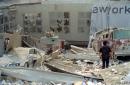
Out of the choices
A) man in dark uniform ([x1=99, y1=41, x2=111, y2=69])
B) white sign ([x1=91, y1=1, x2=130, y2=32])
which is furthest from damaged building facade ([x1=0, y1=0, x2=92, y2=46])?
man in dark uniform ([x1=99, y1=41, x2=111, y2=69])

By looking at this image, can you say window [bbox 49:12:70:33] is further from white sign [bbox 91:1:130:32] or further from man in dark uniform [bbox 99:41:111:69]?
man in dark uniform [bbox 99:41:111:69]

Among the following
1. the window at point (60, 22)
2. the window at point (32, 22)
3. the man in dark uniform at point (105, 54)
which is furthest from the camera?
the window at point (32, 22)

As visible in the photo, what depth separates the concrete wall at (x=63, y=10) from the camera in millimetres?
31562

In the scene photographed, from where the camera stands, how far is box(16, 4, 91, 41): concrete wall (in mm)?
31562

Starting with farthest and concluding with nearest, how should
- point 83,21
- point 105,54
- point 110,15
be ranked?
point 83,21 → point 110,15 → point 105,54

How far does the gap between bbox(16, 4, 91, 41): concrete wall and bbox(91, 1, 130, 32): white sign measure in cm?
130

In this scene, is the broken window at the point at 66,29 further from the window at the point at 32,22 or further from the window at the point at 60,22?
the window at the point at 32,22

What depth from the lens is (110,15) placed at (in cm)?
3016

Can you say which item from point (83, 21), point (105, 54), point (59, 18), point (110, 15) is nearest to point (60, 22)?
point (59, 18)

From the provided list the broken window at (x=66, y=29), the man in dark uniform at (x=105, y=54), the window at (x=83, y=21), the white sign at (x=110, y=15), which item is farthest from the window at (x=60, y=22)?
the man in dark uniform at (x=105, y=54)

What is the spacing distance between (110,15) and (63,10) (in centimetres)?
344

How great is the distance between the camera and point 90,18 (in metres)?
31.4

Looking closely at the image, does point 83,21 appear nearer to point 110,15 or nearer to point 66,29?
point 66,29

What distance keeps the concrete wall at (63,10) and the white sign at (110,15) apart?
1.30m
